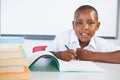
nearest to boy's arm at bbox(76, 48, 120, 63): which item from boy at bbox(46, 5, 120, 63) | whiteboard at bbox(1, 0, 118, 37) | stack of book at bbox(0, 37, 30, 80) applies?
boy at bbox(46, 5, 120, 63)

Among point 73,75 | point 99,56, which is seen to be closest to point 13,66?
point 73,75

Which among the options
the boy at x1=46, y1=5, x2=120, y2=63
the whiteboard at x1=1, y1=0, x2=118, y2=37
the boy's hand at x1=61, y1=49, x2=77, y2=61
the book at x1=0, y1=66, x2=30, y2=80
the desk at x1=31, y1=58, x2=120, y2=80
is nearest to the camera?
the book at x1=0, y1=66, x2=30, y2=80

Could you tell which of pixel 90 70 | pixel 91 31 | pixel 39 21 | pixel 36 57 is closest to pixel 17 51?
pixel 36 57

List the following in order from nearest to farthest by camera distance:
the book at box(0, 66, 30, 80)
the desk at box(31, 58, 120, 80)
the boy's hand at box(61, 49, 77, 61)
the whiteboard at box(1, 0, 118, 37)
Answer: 1. the book at box(0, 66, 30, 80)
2. the desk at box(31, 58, 120, 80)
3. the boy's hand at box(61, 49, 77, 61)
4. the whiteboard at box(1, 0, 118, 37)

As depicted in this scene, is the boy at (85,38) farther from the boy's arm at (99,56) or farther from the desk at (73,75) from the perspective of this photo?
the desk at (73,75)

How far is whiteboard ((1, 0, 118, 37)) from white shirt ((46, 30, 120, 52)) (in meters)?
0.81

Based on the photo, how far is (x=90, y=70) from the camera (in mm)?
802

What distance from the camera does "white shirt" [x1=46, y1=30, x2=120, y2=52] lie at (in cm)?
129

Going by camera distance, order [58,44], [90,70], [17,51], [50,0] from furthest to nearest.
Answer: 1. [50,0]
2. [58,44]
3. [90,70]
4. [17,51]

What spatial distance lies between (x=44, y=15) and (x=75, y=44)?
37.4 inches

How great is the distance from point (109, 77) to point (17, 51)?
0.29m

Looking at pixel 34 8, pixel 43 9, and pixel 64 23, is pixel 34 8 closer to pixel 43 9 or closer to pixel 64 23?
pixel 43 9

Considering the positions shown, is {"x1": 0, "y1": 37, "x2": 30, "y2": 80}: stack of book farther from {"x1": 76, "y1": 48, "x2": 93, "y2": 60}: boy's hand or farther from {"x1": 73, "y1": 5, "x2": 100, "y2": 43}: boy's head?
{"x1": 73, "y1": 5, "x2": 100, "y2": 43}: boy's head

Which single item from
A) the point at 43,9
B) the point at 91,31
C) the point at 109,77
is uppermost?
the point at 43,9
